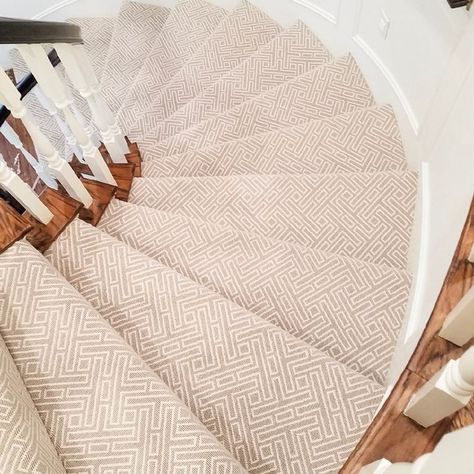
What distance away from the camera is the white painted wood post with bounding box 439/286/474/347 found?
2.25 ft

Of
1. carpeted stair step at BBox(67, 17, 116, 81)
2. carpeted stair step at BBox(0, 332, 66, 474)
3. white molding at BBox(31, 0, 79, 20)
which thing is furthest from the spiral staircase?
white molding at BBox(31, 0, 79, 20)

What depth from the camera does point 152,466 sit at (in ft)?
3.57

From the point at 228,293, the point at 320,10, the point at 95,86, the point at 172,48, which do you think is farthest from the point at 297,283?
the point at 172,48

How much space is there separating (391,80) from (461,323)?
1.78 m

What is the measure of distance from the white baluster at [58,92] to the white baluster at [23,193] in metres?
0.27

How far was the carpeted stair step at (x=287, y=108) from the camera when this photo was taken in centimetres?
242

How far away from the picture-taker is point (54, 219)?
5.73ft

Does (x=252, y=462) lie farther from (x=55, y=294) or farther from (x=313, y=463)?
(x=55, y=294)

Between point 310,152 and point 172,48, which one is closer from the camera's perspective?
point 310,152

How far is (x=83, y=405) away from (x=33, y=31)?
1.03 m

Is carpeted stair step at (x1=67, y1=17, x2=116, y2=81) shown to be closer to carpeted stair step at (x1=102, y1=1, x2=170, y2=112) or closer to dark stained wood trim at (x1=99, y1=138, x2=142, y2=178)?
carpeted stair step at (x1=102, y1=1, x2=170, y2=112)

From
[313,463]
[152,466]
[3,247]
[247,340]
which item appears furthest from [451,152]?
[3,247]

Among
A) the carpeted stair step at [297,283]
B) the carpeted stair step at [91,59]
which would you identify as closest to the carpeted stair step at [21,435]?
the carpeted stair step at [297,283]

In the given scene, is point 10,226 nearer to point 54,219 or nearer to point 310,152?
point 54,219
